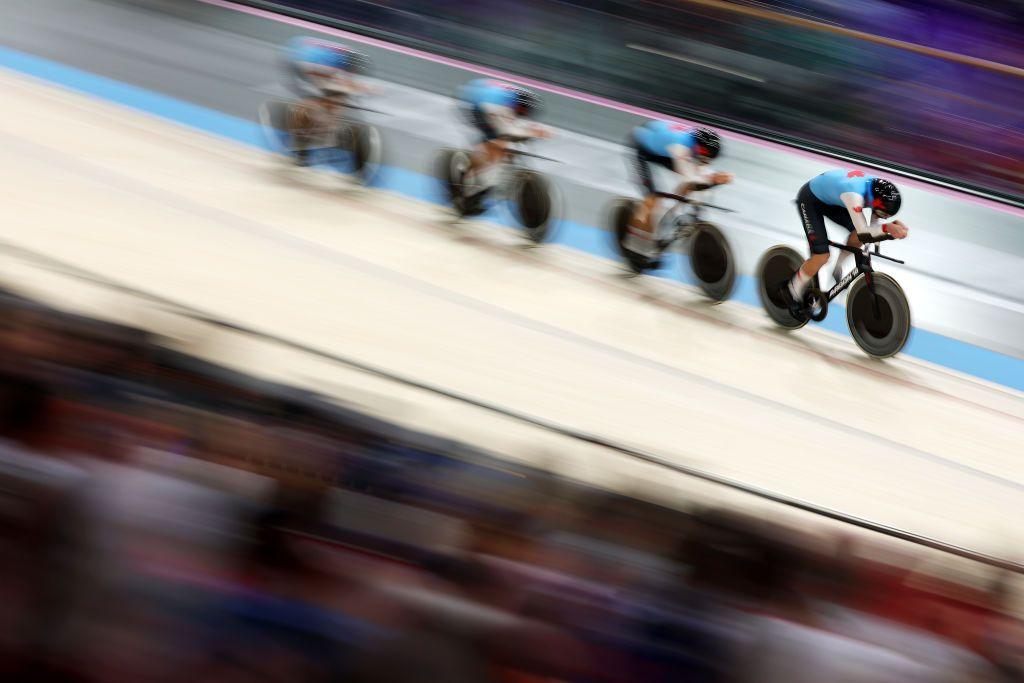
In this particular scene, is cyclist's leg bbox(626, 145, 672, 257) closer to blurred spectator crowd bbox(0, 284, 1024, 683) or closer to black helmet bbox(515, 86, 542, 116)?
black helmet bbox(515, 86, 542, 116)

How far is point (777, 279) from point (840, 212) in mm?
652

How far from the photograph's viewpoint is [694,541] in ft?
6.24

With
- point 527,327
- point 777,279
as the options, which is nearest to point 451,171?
point 527,327

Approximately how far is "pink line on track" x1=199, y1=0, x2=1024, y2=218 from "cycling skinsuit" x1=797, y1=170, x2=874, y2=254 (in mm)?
3614

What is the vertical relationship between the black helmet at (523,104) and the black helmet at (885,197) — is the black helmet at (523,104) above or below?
above

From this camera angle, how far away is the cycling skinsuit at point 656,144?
24.3 ft

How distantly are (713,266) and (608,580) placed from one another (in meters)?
5.90

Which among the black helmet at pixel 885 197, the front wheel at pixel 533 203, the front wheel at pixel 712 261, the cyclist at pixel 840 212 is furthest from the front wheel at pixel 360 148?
the black helmet at pixel 885 197

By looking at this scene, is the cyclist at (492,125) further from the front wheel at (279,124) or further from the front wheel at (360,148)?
the front wheel at (279,124)

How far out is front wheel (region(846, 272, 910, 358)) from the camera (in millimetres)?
6805

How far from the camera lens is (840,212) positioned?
6945 millimetres

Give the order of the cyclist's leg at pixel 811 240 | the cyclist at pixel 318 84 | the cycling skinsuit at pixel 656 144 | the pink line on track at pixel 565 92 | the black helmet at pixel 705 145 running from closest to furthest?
1. the cyclist's leg at pixel 811 240
2. the black helmet at pixel 705 145
3. the cycling skinsuit at pixel 656 144
4. the cyclist at pixel 318 84
5. the pink line on track at pixel 565 92

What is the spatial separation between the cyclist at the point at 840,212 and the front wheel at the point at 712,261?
0.36 m

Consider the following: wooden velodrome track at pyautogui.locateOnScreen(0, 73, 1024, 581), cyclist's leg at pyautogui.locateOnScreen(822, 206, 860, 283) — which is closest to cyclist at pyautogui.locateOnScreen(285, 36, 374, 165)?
wooden velodrome track at pyautogui.locateOnScreen(0, 73, 1024, 581)
